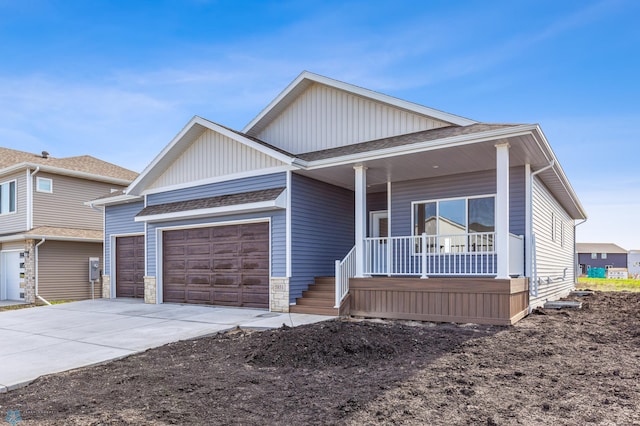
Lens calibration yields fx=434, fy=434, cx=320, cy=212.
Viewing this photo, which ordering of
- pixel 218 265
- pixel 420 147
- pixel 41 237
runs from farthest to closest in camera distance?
pixel 41 237 → pixel 218 265 → pixel 420 147

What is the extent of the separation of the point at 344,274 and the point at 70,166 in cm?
1554

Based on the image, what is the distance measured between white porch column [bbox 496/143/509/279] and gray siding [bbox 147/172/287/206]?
5183 mm

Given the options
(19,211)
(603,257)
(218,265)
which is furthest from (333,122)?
(603,257)

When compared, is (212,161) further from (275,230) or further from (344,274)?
(344,274)

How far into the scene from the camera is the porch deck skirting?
8.59m

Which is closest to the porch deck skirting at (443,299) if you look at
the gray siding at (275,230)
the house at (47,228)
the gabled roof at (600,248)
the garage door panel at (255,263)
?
the gray siding at (275,230)

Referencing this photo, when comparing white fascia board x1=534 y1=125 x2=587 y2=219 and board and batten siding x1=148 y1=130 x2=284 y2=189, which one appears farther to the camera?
board and batten siding x1=148 y1=130 x2=284 y2=189

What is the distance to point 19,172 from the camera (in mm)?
18672

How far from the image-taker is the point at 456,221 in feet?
37.4

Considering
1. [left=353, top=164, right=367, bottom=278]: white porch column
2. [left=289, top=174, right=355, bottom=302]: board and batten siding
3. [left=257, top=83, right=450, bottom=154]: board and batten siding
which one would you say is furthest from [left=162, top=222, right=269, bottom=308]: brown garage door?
[left=257, top=83, right=450, bottom=154]: board and batten siding

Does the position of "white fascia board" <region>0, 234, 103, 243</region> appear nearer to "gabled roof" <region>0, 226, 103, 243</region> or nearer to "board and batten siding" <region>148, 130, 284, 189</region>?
"gabled roof" <region>0, 226, 103, 243</region>

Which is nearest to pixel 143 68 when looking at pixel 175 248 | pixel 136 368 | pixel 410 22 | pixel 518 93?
pixel 175 248

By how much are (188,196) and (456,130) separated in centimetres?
800

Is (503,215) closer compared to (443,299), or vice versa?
(503,215)
